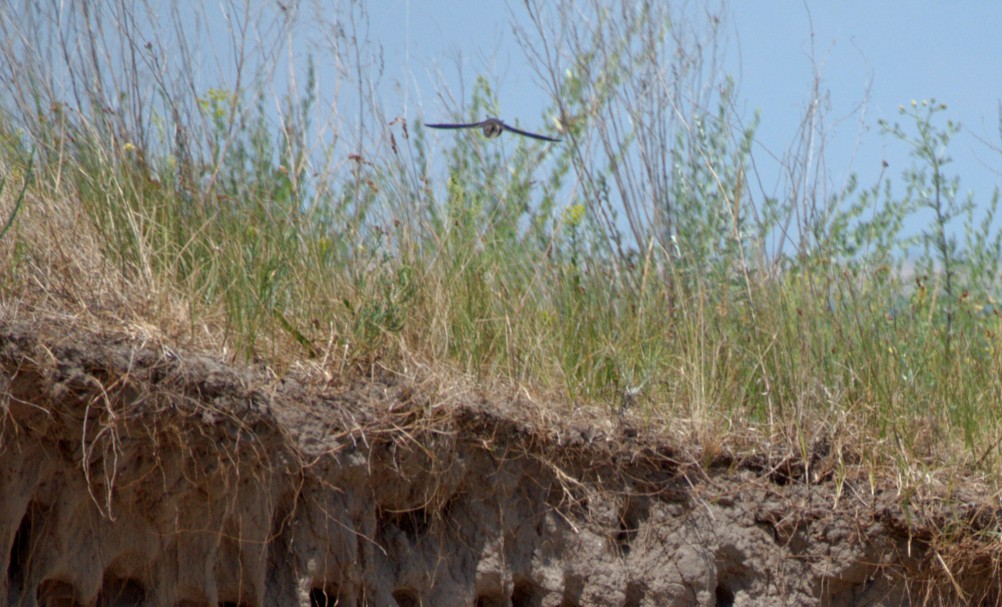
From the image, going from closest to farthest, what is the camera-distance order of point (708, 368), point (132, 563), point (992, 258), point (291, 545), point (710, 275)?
point (132, 563) → point (291, 545) → point (708, 368) → point (710, 275) → point (992, 258)

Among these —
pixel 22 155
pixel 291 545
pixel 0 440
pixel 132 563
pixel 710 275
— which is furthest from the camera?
pixel 710 275

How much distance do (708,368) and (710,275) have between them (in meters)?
0.50

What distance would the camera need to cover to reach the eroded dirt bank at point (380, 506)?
114 inches

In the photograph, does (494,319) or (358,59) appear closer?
(494,319)

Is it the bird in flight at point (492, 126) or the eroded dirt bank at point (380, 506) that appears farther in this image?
the bird in flight at point (492, 126)

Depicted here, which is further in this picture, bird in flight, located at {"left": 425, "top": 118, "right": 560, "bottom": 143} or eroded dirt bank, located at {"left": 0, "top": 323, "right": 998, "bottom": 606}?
bird in flight, located at {"left": 425, "top": 118, "right": 560, "bottom": 143}

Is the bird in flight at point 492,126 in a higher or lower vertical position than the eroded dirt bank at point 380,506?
higher

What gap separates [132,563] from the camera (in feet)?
9.84

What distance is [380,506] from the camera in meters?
3.42

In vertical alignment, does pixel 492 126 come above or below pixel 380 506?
above

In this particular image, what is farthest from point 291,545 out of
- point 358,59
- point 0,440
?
point 358,59

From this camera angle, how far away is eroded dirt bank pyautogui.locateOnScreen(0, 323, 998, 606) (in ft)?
9.52

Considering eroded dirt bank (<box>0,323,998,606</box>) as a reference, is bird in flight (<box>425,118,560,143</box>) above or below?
above

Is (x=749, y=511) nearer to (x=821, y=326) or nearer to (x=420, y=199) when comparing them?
(x=821, y=326)
